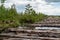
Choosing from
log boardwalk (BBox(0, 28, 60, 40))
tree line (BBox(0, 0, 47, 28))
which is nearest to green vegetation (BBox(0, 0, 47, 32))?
tree line (BBox(0, 0, 47, 28))

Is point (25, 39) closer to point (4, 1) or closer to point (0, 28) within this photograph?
point (0, 28)

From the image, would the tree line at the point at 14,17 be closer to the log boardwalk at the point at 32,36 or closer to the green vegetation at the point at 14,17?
the green vegetation at the point at 14,17

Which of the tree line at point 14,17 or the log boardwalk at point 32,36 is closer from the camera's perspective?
the log boardwalk at point 32,36

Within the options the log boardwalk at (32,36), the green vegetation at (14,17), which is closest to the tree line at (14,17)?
the green vegetation at (14,17)

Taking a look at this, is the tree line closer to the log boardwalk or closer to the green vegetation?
the green vegetation

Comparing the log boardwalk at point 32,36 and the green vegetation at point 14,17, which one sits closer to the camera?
the log boardwalk at point 32,36

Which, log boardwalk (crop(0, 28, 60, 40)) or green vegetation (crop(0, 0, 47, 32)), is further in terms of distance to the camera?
green vegetation (crop(0, 0, 47, 32))

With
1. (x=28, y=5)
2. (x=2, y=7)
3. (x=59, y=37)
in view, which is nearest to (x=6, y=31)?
(x=59, y=37)

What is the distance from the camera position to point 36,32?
596 cm

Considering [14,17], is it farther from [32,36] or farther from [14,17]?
[32,36]

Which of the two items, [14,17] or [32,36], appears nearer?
[32,36]

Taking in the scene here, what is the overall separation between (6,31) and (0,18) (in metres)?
1.87

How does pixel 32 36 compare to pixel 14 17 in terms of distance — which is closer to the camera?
pixel 32 36

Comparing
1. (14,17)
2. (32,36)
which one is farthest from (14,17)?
(32,36)
